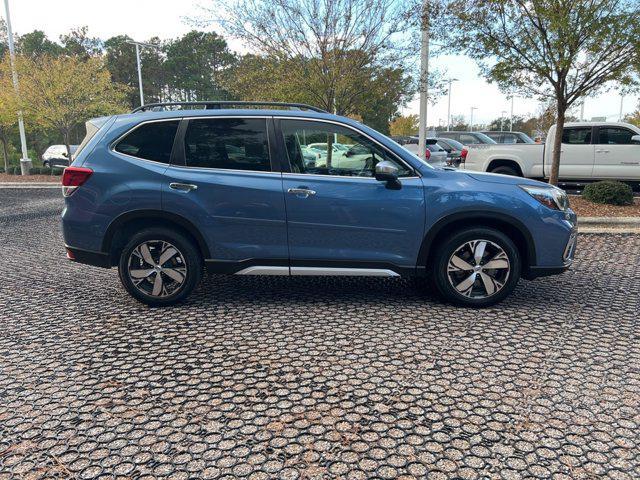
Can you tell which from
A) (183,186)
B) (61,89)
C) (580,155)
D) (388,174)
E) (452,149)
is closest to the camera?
(388,174)

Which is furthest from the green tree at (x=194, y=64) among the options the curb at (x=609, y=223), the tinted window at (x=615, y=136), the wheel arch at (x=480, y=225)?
the wheel arch at (x=480, y=225)

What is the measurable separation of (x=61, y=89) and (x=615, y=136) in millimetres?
19390

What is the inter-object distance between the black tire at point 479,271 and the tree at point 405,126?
4851 cm

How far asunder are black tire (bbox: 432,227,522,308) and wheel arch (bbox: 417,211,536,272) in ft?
0.28

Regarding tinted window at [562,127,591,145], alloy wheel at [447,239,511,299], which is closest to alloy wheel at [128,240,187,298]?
alloy wheel at [447,239,511,299]

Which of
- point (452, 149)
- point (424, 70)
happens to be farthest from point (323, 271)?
point (452, 149)

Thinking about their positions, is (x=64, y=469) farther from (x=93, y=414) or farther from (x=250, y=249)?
(x=250, y=249)

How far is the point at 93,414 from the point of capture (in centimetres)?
291

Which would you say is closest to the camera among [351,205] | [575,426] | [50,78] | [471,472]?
[471,472]

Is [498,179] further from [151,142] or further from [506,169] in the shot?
[506,169]

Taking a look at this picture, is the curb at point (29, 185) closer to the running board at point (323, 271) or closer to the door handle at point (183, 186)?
the door handle at point (183, 186)

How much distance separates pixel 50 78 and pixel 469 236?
20.2 meters

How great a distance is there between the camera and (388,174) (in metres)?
4.42

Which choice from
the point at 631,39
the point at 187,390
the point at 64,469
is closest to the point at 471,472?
the point at 187,390
